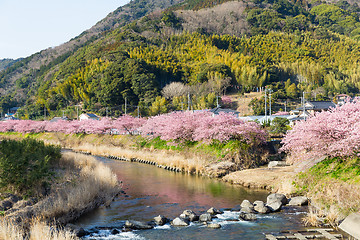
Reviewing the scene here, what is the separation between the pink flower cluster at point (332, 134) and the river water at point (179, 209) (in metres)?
3.89

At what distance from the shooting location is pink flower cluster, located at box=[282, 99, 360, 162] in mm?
17219

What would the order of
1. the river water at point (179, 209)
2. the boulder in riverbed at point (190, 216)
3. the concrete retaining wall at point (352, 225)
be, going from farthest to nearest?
the boulder in riverbed at point (190, 216), the river water at point (179, 209), the concrete retaining wall at point (352, 225)

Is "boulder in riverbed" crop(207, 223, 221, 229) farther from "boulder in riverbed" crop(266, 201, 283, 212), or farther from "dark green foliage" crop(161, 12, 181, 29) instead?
"dark green foliage" crop(161, 12, 181, 29)

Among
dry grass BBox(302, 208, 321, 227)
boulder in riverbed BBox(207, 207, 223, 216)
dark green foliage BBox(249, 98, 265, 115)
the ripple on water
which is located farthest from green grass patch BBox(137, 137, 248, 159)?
dark green foliage BBox(249, 98, 265, 115)

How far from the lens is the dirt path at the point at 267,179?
21734mm

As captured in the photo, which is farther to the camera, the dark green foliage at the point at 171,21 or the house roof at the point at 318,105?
the dark green foliage at the point at 171,21

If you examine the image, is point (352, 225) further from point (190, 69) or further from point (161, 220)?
point (190, 69)

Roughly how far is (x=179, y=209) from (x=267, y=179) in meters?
8.58

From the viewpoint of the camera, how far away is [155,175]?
31.1 meters

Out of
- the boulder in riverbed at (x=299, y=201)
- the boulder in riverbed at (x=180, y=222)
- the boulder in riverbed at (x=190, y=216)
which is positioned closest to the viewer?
the boulder in riverbed at (x=180, y=222)

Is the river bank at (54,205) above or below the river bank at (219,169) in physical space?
above

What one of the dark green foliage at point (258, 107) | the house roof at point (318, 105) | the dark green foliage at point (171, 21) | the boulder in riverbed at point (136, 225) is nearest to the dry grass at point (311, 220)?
the boulder in riverbed at point (136, 225)

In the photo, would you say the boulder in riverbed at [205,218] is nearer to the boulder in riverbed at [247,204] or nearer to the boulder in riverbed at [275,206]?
the boulder in riverbed at [247,204]

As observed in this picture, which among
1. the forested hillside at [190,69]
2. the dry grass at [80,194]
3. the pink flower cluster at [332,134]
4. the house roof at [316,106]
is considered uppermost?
the forested hillside at [190,69]
